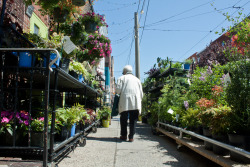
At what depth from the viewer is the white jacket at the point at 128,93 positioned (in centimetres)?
535

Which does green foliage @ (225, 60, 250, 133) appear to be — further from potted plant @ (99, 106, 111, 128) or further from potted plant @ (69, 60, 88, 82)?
potted plant @ (99, 106, 111, 128)

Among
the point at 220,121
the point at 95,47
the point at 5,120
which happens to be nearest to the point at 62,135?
the point at 5,120

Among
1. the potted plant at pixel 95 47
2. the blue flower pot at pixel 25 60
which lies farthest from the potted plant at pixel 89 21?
the blue flower pot at pixel 25 60

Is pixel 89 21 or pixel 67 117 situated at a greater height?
pixel 89 21

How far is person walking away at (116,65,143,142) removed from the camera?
5.32 m

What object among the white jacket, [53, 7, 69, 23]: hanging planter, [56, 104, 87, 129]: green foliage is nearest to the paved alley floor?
[56, 104, 87, 129]: green foliage

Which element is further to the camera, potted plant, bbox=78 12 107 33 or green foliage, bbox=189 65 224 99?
potted plant, bbox=78 12 107 33

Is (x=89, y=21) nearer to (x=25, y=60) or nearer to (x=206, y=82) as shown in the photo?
(x=25, y=60)

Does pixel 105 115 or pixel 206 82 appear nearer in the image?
pixel 206 82

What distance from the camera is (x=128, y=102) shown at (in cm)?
537

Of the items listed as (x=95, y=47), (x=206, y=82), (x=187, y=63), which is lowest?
(x=206, y=82)

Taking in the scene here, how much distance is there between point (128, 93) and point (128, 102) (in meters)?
0.23

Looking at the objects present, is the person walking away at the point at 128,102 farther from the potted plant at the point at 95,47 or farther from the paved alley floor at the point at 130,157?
the potted plant at the point at 95,47

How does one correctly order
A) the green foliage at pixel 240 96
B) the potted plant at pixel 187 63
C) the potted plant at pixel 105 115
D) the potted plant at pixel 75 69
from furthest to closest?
1. the potted plant at pixel 105 115
2. the potted plant at pixel 187 63
3. the potted plant at pixel 75 69
4. the green foliage at pixel 240 96
